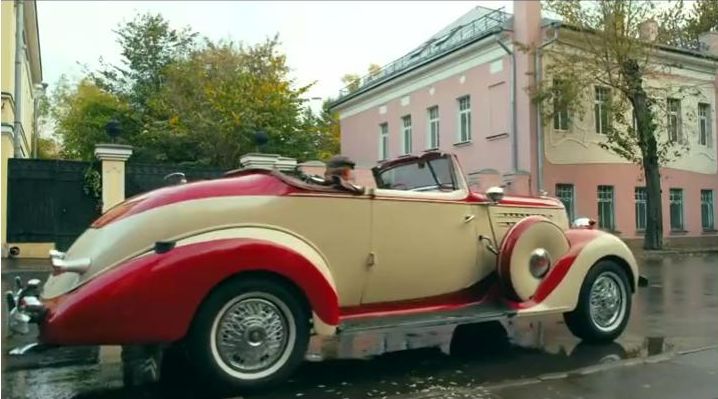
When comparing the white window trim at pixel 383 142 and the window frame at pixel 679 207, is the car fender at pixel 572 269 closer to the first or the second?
the window frame at pixel 679 207

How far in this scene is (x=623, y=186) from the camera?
25.6m

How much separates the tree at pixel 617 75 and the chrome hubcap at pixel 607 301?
53.3 ft

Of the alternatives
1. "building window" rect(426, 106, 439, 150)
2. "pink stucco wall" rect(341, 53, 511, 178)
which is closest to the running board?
"pink stucco wall" rect(341, 53, 511, 178)

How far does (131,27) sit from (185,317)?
1452 inches

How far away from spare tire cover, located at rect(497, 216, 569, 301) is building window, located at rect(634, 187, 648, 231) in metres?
21.1

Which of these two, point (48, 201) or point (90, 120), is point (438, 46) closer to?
point (90, 120)

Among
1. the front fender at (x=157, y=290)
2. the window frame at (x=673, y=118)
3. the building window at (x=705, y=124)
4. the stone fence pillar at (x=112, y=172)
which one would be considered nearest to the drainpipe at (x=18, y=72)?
the stone fence pillar at (x=112, y=172)

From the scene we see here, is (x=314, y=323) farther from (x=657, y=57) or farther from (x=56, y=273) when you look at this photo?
(x=657, y=57)

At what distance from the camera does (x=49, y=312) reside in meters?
4.74

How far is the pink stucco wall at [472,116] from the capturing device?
984 inches

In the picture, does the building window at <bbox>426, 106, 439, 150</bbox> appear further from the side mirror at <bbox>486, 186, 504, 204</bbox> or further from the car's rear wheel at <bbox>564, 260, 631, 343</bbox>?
the side mirror at <bbox>486, 186, 504, 204</bbox>

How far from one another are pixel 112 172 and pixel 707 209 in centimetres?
2306

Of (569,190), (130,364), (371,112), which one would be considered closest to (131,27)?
(371,112)

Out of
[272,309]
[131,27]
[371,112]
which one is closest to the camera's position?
[272,309]
